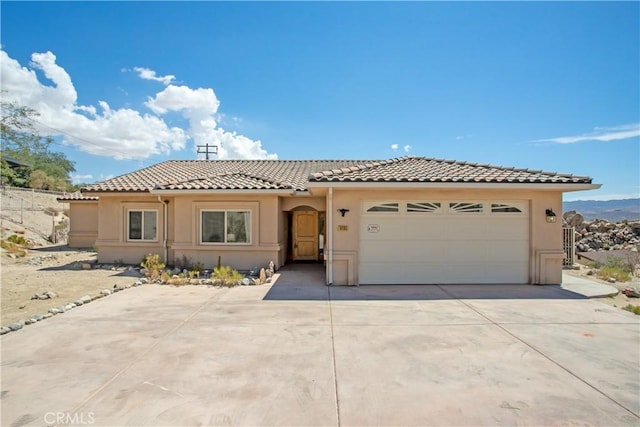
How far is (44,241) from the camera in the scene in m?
22.9

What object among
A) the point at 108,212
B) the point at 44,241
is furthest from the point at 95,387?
the point at 44,241

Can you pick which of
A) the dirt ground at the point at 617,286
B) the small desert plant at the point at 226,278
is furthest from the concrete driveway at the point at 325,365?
the small desert plant at the point at 226,278

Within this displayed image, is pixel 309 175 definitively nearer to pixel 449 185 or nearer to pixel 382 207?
pixel 382 207

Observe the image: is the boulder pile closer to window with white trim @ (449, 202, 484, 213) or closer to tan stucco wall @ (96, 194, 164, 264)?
window with white trim @ (449, 202, 484, 213)

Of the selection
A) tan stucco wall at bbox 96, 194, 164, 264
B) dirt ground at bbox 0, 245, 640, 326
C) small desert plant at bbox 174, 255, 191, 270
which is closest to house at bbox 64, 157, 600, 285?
small desert plant at bbox 174, 255, 191, 270

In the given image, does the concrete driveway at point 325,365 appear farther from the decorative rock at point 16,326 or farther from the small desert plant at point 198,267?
the small desert plant at point 198,267

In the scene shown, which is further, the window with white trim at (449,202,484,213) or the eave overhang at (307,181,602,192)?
the window with white trim at (449,202,484,213)

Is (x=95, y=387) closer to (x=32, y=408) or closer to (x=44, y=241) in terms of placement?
(x=32, y=408)

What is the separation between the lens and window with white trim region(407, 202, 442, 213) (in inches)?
431

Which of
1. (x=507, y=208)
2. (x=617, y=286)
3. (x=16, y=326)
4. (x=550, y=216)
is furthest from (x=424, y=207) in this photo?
(x=16, y=326)

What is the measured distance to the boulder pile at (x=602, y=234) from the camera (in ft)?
69.8

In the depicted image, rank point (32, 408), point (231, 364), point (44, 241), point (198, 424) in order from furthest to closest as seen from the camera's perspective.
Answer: point (44, 241) → point (231, 364) → point (32, 408) → point (198, 424)

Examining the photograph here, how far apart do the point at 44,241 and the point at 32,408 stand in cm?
2412

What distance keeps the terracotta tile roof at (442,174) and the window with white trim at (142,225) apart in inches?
317
